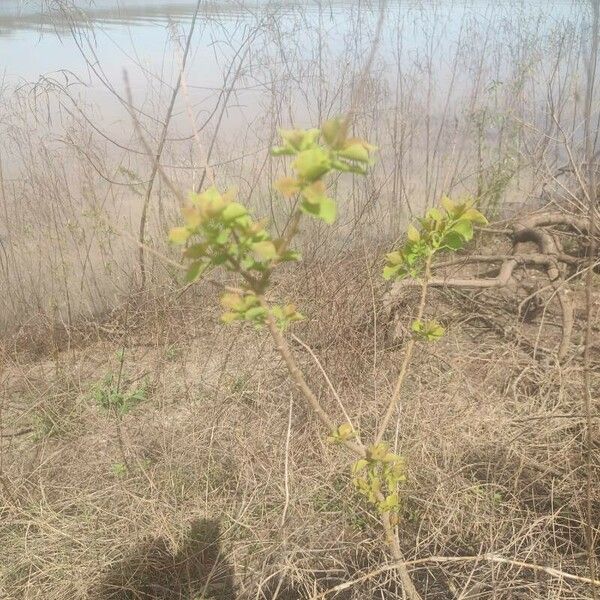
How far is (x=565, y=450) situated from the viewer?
1490 millimetres

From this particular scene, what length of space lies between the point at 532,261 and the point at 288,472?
152 centimetres

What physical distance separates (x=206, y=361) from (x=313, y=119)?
1277mm

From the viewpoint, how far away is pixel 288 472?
157 centimetres

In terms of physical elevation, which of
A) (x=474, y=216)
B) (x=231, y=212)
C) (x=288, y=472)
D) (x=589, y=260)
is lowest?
(x=288, y=472)

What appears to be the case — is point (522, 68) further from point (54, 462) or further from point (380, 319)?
point (54, 462)

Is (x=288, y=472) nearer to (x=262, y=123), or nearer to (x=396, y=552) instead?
(x=396, y=552)

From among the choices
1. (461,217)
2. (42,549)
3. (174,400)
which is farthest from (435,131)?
(42,549)

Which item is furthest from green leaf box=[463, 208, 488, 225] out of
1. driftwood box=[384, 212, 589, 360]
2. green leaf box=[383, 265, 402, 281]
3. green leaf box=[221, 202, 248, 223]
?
driftwood box=[384, 212, 589, 360]

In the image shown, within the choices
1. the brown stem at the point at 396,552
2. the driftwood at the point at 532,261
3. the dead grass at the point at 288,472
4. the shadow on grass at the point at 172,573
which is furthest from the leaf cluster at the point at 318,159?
the driftwood at the point at 532,261

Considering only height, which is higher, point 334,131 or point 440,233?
point 334,131

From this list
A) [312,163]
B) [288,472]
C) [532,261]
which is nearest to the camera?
[312,163]

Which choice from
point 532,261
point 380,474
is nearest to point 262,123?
point 532,261

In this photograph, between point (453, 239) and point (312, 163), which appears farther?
point (453, 239)

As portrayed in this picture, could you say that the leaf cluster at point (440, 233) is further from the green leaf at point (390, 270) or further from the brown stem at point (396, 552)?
the brown stem at point (396, 552)
